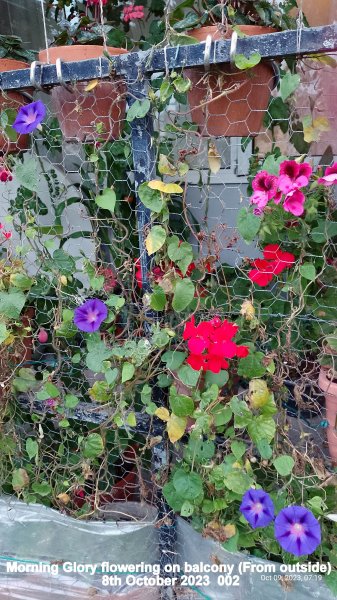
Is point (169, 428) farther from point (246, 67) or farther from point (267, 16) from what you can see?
point (267, 16)

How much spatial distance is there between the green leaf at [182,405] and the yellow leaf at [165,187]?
0.45m

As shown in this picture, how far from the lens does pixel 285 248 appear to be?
110 centimetres

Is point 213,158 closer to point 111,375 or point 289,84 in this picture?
point 289,84

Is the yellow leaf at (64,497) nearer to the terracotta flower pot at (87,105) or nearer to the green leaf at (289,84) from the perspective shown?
the terracotta flower pot at (87,105)

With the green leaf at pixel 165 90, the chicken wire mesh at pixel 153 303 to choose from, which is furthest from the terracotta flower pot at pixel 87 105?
the green leaf at pixel 165 90

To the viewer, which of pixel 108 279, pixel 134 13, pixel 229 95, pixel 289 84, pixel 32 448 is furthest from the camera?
pixel 134 13

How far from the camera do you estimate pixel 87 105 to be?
3.43 feet

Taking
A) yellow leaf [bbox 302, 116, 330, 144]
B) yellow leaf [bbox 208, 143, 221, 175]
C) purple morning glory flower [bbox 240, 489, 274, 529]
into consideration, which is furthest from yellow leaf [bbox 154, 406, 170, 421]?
yellow leaf [bbox 302, 116, 330, 144]

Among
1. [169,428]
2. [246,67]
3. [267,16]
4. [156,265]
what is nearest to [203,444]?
[169,428]

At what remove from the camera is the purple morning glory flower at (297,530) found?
920 millimetres

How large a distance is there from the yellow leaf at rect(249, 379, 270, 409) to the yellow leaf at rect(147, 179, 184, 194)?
1.42 ft

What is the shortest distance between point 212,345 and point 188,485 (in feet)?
1.17

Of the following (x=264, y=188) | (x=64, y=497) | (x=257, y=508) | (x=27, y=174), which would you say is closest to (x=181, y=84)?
(x=264, y=188)

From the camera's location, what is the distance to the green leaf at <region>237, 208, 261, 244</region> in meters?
0.92
